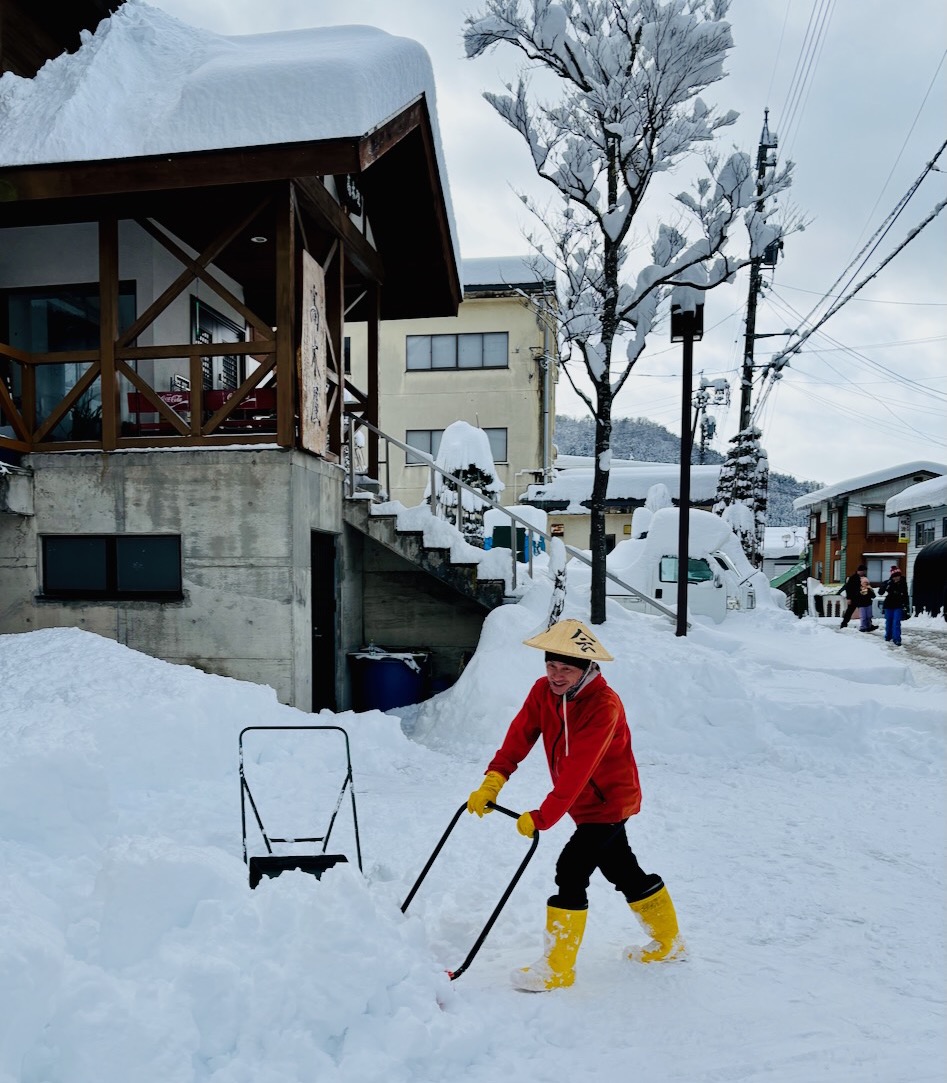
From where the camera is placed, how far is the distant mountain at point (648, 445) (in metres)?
86.2

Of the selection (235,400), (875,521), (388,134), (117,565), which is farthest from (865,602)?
(875,521)

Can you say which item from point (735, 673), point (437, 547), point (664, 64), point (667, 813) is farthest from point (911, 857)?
point (664, 64)

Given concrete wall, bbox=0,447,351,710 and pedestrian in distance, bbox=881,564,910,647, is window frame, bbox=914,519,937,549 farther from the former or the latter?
concrete wall, bbox=0,447,351,710

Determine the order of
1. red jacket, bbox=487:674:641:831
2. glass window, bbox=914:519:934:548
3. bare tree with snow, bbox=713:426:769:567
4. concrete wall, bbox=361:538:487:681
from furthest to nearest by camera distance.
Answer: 1. glass window, bbox=914:519:934:548
2. bare tree with snow, bbox=713:426:769:567
3. concrete wall, bbox=361:538:487:681
4. red jacket, bbox=487:674:641:831

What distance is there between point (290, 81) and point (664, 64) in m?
4.90

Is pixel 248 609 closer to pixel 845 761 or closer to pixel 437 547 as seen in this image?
pixel 437 547

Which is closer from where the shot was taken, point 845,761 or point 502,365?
point 845,761

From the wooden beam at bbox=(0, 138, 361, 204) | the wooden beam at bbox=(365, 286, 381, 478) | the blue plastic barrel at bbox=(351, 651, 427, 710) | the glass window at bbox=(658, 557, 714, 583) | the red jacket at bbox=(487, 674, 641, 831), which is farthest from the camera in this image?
the glass window at bbox=(658, 557, 714, 583)

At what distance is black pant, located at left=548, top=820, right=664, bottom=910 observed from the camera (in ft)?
11.4

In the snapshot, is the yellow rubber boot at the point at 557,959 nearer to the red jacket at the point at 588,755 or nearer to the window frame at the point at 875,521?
the red jacket at the point at 588,755

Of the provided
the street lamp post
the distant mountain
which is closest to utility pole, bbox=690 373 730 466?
the street lamp post

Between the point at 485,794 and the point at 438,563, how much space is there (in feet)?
20.4

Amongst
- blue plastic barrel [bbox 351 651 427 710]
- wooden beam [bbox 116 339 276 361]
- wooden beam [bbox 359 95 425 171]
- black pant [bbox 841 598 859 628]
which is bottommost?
black pant [bbox 841 598 859 628]

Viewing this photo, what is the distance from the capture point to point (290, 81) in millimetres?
7664
